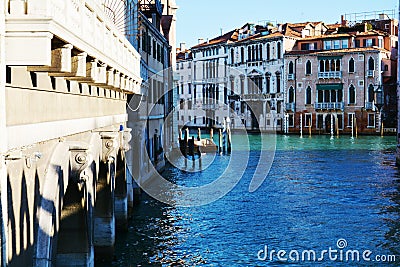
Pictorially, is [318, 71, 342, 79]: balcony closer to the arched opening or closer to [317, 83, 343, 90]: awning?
[317, 83, 343, 90]: awning

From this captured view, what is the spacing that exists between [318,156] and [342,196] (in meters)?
11.4

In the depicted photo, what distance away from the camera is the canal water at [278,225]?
9062mm

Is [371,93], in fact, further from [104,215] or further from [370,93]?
[104,215]

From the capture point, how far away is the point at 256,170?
2097cm

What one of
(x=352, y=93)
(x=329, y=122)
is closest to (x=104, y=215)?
(x=352, y=93)

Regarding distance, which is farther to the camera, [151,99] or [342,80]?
[342,80]

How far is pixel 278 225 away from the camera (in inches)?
444

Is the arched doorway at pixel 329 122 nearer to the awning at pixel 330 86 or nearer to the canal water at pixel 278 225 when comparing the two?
the awning at pixel 330 86

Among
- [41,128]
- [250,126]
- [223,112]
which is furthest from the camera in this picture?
[223,112]

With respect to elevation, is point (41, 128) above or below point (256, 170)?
above

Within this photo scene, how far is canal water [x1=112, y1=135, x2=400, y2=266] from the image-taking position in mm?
9062

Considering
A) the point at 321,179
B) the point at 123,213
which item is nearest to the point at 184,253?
the point at 123,213

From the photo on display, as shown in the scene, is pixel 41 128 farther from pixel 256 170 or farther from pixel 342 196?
pixel 256 170

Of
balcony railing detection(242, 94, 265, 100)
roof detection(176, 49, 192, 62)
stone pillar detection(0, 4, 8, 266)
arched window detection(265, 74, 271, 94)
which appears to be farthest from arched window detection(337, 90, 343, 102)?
stone pillar detection(0, 4, 8, 266)
